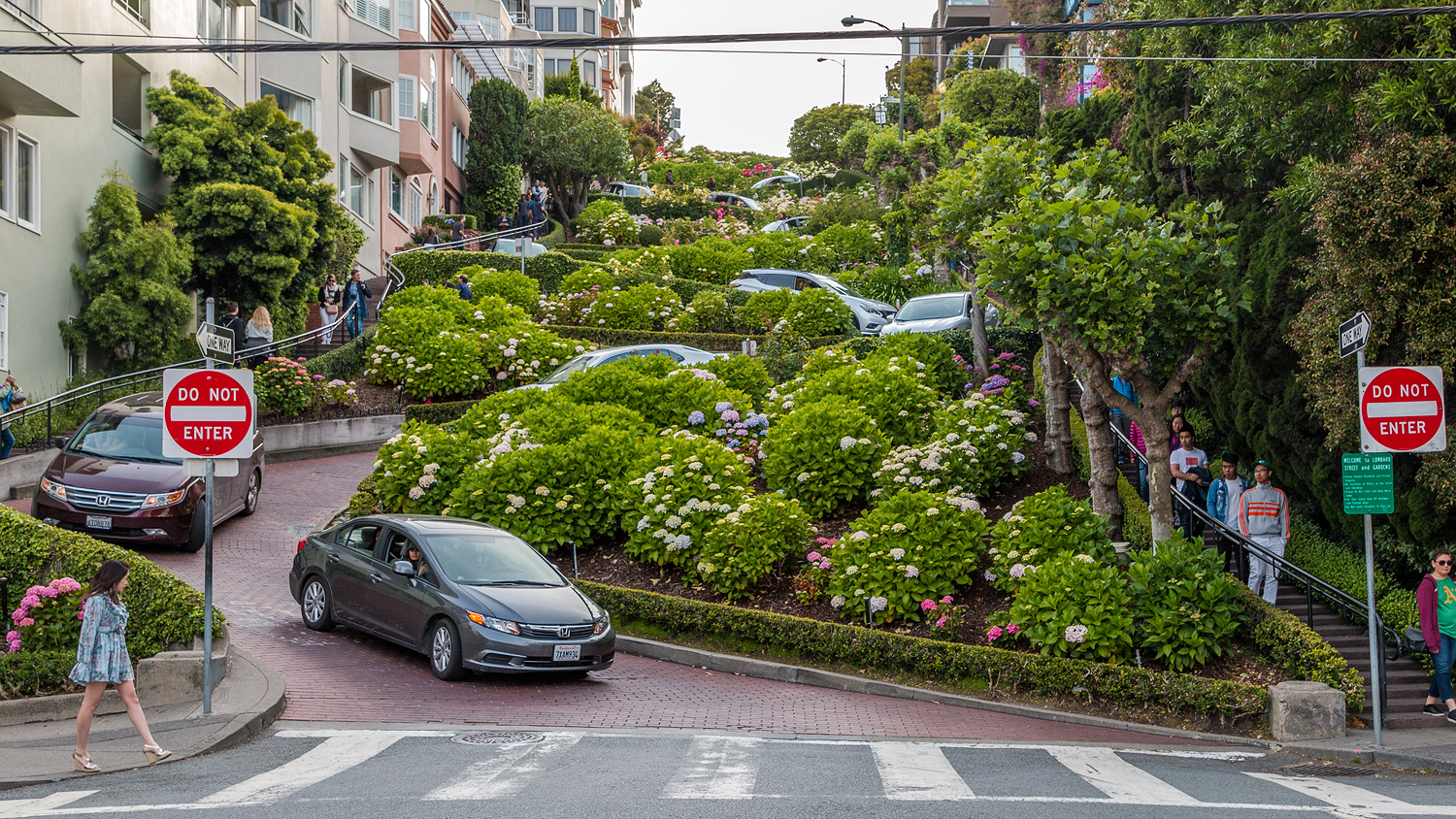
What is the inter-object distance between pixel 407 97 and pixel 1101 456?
113 ft

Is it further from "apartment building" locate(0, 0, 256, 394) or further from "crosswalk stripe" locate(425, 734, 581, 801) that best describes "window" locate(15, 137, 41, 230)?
"crosswalk stripe" locate(425, 734, 581, 801)

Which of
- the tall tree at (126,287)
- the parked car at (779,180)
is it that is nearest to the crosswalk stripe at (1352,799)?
the tall tree at (126,287)

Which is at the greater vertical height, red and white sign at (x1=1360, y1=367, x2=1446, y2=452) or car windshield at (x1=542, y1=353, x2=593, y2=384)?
car windshield at (x1=542, y1=353, x2=593, y2=384)

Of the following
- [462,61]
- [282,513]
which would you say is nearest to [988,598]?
[282,513]

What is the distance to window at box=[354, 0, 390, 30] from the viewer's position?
39.8m

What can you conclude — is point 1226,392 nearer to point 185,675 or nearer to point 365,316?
point 185,675

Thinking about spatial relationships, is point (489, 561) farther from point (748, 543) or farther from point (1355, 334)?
point (1355, 334)

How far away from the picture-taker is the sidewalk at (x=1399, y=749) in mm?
9938

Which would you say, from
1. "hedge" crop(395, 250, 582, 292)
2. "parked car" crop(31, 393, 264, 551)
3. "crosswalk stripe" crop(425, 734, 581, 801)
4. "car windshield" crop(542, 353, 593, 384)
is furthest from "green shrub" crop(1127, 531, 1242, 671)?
"hedge" crop(395, 250, 582, 292)

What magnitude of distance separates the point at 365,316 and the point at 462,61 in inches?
1035

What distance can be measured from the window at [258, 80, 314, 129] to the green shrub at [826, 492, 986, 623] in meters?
25.6

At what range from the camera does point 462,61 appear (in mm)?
55281

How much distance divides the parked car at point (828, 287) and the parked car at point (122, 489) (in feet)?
55.1

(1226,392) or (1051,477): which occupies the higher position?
(1226,392)
